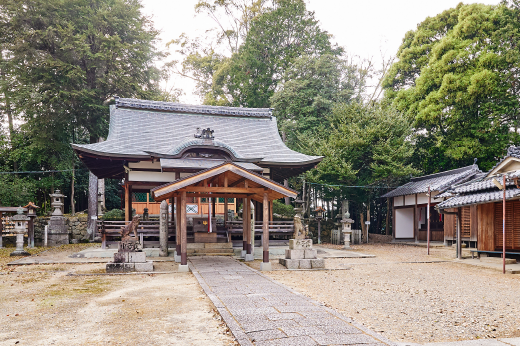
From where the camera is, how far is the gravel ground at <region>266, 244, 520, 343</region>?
4766 millimetres

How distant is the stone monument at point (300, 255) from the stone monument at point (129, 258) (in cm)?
390

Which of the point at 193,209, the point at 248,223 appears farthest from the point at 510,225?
the point at 193,209

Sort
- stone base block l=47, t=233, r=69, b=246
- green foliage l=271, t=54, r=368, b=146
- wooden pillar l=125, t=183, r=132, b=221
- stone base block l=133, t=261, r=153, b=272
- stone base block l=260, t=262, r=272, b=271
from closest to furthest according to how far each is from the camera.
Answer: stone base block l=133, t=261, r=153, b=272 < stone base block l=260, t=262, r=272, b=271 < wooden pillar l=125, t=183, r=132, b=221 < stone base block l=47, t=233, r=69, b=246 < green foliage l=271, t=54, r=368, b=146

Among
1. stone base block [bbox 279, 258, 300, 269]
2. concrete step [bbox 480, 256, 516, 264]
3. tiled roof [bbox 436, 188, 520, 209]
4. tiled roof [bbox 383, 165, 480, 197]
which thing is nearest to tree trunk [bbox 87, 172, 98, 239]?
stone base block [bbox 279, 258, 300, 269]

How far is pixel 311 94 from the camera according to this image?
23969 millimetres

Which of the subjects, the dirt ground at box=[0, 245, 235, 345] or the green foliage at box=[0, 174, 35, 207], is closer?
the dirt ground at box=[0, 245, 235, 345]

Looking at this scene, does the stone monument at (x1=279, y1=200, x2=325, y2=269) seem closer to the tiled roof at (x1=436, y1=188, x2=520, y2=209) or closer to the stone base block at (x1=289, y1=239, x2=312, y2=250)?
the stone base block at (x1=289, y1=239, x2=312, y2=250)

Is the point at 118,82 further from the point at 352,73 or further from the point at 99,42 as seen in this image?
the point at 352,73

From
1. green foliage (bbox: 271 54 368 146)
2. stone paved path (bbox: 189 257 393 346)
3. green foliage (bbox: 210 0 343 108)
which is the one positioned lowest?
stone paved path (bbox: 189 257 393 346)

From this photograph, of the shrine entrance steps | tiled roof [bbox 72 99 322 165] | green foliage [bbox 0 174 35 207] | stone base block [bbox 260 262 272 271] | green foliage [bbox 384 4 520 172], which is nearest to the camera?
stone base block [bbox 260 262 272 271]

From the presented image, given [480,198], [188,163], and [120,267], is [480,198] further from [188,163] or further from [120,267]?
[120,267]

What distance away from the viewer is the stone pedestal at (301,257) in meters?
10.6

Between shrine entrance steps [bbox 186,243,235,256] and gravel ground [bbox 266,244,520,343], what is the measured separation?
393 cm

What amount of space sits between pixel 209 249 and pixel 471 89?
15940mm
